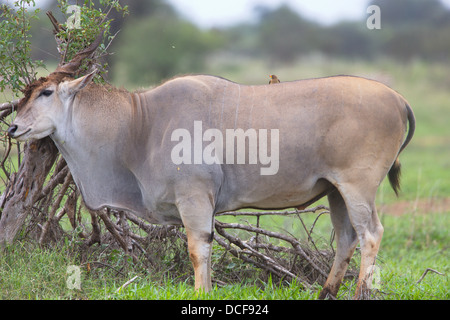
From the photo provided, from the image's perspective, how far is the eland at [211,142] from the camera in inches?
177

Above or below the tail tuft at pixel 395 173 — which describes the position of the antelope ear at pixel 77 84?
above

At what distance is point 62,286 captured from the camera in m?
4.66

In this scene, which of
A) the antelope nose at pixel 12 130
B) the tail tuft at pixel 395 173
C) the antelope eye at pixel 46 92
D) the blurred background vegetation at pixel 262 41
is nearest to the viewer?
the antelope nose at pixel 12 130

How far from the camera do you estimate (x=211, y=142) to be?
15.0ft

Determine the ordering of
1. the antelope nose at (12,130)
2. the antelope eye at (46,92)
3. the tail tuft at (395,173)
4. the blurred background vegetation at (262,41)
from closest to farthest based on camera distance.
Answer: the antelope nose at (12,130), the antelope eye at (46,92), the tail tuft at (395,173), the blurred background vegetation at (262,41)

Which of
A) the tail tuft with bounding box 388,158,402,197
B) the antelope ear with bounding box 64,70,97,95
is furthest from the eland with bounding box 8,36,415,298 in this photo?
the tail tuft with bounding box 388,158,402,197

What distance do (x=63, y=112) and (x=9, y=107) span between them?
684 mm

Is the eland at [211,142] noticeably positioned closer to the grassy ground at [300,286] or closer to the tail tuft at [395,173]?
the tail tuft at [395,173]

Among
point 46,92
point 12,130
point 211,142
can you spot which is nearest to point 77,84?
point 46,92

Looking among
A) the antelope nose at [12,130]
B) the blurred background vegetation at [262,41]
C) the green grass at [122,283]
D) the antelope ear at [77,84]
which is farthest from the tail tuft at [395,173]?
the blurred background vegetation at [262,41]

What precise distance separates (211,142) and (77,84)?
0.98 metres

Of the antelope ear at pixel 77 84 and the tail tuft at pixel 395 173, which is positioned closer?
the antelope ear at pixel 77 84

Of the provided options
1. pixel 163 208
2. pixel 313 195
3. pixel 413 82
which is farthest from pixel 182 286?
pixel 413 82

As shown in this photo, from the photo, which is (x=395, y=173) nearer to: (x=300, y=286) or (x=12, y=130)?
(x=300, y=286)
